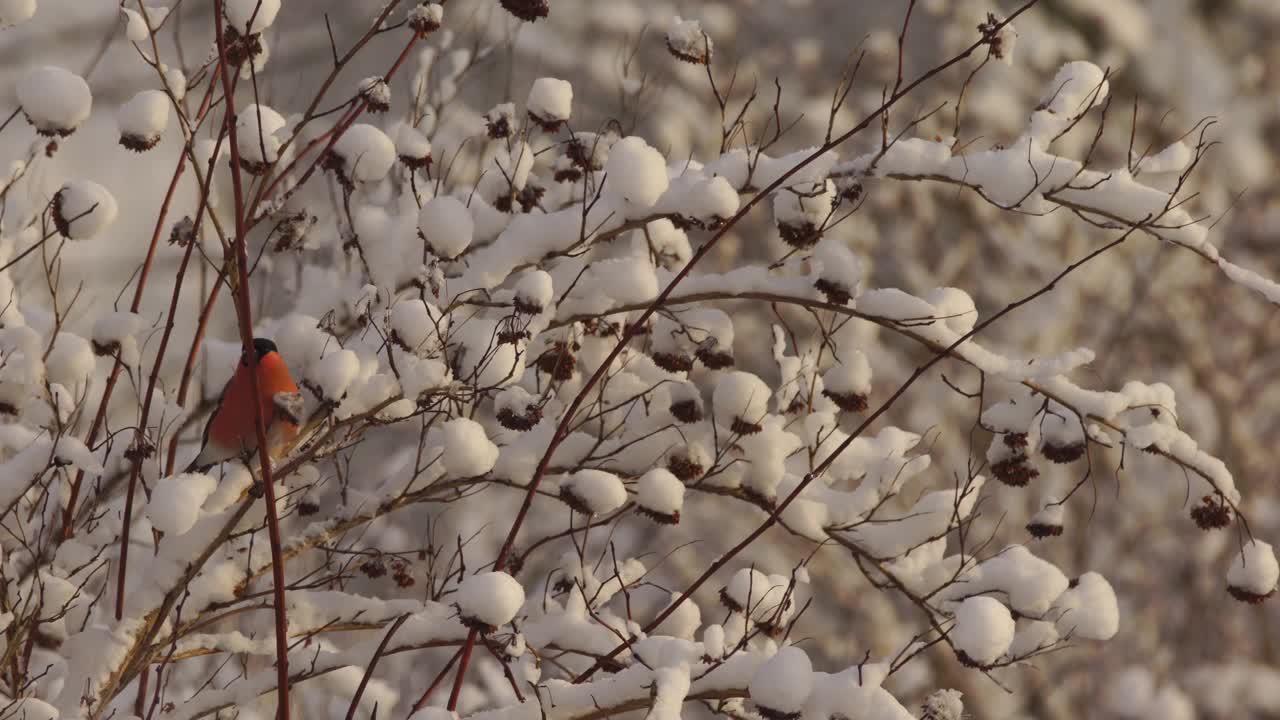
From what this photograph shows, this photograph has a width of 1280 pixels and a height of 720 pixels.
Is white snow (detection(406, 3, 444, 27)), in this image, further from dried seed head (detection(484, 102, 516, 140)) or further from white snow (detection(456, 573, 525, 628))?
white snow (detection(456, 573, 525, 628))

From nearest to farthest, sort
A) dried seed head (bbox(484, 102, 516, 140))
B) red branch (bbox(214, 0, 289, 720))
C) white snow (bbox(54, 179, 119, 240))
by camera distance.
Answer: red branch (bbox(214, 0, 289, 720))
white snow (bbox(54, 179, 119, 240))
dried seed head (bbox(484, 102, 516, 140))

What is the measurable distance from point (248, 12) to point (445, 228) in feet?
1.69

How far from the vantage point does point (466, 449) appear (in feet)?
7.57

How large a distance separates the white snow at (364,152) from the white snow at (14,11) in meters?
0.52

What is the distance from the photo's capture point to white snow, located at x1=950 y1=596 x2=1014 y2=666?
6.85 ft

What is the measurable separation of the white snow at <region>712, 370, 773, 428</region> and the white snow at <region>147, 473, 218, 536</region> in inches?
35.3

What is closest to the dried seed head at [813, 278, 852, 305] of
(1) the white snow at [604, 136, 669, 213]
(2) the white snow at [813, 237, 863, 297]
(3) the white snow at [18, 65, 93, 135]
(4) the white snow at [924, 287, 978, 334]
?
(2) the white snow at [813, 237, 863, 297]

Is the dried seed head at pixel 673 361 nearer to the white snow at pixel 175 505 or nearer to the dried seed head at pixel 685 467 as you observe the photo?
the dried seed head at pixel 685 467

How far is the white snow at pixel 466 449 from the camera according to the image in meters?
2.30

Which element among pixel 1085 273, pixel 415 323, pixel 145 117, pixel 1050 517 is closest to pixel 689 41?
pixel 415 323

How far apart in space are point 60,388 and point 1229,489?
2.17 metres

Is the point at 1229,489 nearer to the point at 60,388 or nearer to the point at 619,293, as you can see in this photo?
the point at 619,293

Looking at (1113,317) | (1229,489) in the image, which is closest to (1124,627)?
(1113,317)

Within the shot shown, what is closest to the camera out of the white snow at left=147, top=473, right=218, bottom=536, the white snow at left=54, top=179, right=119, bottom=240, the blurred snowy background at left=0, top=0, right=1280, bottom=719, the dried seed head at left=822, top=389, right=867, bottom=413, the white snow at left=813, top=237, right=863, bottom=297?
the white snow at left=147, top=473, right=218, bottom=536
